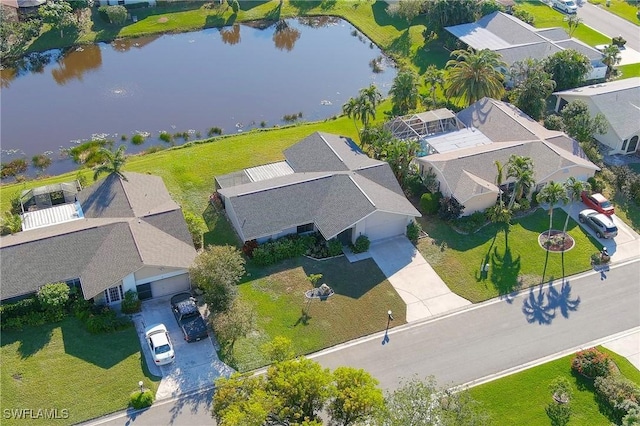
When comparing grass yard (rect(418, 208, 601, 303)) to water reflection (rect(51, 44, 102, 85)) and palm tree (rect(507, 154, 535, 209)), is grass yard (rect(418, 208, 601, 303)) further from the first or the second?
water reflection (rect(51, 44, 102, 85))

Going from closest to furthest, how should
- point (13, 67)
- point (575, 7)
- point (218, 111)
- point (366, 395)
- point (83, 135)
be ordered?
point (366, 395) → point (83, 135) → point (218, 111) → point (13, 67) → point (575, 7)

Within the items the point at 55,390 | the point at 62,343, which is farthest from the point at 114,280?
the point at 55,390

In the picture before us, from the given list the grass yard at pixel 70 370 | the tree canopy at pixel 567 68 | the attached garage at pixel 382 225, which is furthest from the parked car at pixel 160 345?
the tree canopy at pixel 567 68

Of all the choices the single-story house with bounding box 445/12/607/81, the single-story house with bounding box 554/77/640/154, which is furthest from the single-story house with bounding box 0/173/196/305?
the single-story house with bounding box 445/12/607/81

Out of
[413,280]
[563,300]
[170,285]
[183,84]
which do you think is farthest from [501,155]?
[183,84]

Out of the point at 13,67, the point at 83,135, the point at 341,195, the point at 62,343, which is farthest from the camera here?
the point at 13,67

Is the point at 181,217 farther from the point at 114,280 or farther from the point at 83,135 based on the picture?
the point at 83,135

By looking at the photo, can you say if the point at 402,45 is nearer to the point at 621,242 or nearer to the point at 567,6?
the point at 567,6
